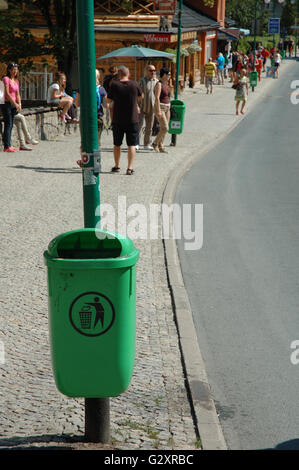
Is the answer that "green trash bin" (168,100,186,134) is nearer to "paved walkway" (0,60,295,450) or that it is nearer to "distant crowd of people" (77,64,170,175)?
"distant crowd of people" (77,64,170,175)

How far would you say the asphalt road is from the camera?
194 inches

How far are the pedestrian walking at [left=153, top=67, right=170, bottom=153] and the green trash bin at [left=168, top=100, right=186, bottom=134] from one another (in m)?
0.24

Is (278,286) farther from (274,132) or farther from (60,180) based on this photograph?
(274,132)

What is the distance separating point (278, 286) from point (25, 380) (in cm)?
348

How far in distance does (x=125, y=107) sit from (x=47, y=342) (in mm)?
8009

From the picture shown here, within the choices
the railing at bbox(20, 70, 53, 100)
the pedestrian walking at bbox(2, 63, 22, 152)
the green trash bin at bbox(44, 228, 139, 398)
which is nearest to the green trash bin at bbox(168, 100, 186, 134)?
the pedestrian walking at bbox(2, 63, 22, 152)

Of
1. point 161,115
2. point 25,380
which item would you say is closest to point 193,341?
point 25,380

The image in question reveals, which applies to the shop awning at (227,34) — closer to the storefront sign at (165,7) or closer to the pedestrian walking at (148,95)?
the storefront sign at (165,7)

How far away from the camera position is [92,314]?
12.9 feet

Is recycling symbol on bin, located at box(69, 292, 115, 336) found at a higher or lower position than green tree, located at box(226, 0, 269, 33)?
higher

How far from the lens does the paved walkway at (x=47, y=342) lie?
435cm

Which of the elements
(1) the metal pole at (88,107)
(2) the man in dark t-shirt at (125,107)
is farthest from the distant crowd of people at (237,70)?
(1) the metal pole at (88,107)

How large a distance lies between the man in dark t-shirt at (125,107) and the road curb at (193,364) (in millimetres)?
4313
